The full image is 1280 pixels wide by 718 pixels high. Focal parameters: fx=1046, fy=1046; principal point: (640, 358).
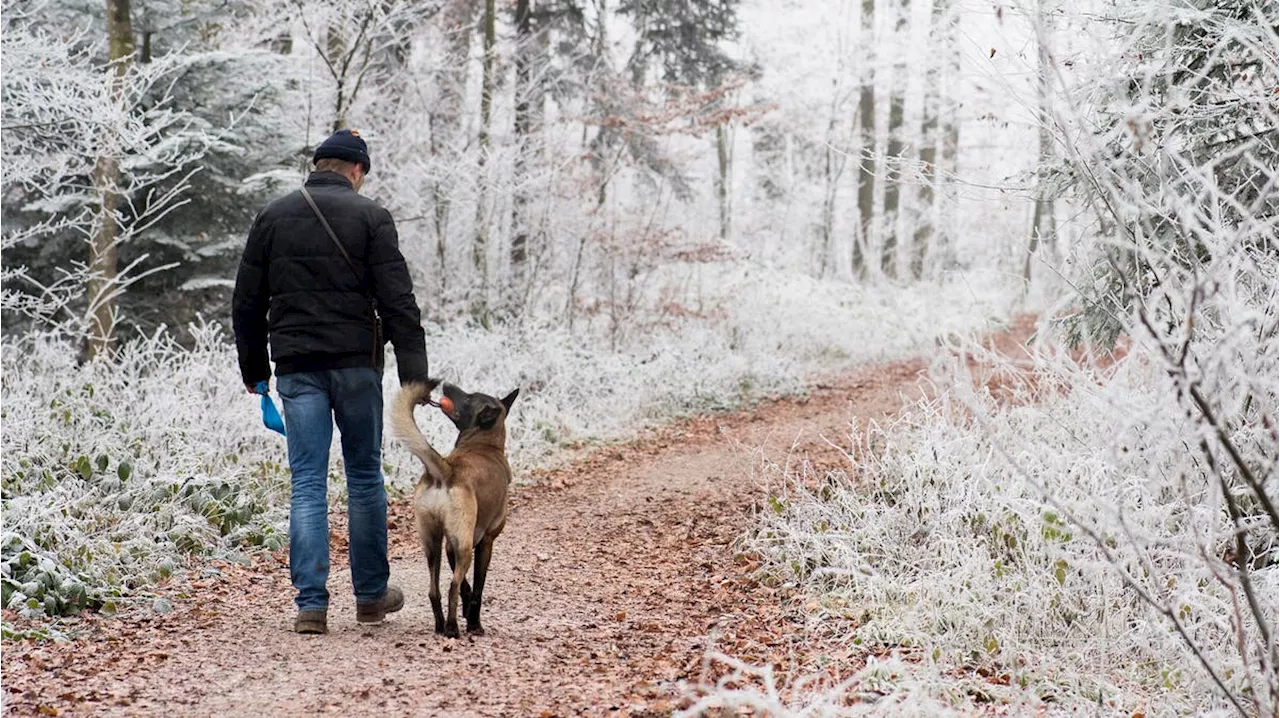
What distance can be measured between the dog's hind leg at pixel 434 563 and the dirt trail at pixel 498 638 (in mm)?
140

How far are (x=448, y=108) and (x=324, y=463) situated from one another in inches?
432

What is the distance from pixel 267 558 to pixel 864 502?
11.9 ft

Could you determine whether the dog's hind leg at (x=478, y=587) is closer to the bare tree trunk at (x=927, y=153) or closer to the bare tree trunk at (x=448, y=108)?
the bare tree trunk at (x=448, y=108)

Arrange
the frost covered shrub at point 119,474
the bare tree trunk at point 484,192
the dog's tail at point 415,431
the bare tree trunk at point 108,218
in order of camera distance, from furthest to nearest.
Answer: the bare tree trunk at point 484,192 → the bare tree trunk at point 108,218 → the frost covered shrub at point 119,474 → the dog's tail at point 415,431

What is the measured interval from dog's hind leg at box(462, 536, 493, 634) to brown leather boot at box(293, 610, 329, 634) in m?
0.64

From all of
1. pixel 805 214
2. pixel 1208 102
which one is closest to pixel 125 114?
pixel 1208 102

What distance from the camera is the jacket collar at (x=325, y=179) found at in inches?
186

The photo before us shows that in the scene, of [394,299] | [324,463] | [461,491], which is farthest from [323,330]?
[461,491]

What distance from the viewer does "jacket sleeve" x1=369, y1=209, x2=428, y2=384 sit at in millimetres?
4621

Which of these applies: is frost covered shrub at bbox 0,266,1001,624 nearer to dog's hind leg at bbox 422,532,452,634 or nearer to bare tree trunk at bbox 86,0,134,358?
bare tree trunk at bbox 86,0,134,358

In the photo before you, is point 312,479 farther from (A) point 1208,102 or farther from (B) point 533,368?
(B) point 533,368

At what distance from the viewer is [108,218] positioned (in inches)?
347

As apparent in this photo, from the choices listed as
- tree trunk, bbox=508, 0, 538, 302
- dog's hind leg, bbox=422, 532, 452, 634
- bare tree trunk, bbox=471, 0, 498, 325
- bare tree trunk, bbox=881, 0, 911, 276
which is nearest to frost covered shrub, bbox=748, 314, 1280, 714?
dog's hind leg, bbox=422, 532, 452, 634

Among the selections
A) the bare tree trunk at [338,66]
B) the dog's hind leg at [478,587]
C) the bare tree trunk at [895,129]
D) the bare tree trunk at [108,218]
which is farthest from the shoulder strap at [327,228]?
the bare tree trunk at [895,129]
